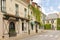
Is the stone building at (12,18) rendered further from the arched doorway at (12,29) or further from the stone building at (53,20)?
the stone building at (53,20)

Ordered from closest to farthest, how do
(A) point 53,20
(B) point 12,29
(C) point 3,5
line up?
(C) point 3,5, (B) point 12,29, (A) point 53,20

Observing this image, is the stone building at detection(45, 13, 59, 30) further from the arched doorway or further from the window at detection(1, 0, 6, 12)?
the window at detection(1, 0, 6, 12)

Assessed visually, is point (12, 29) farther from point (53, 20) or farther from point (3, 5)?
point (53, 20)

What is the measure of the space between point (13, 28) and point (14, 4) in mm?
3885

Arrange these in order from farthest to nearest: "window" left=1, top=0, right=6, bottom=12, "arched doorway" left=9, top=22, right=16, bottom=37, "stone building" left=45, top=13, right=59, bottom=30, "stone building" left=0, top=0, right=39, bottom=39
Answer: "stone building" left=45, top=13, right=59, bottom=30 < "arched doorway" left=9, top=22, right=16, bottom=37 < "window" left=1, top=0, right=6, bottom=12 < "stone building" left=0, top=0, right=39, bottom=39

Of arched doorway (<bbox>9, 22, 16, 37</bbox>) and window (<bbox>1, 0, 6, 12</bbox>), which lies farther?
arched doorway (<bbox>9, 22, 16, 37</bbox>)

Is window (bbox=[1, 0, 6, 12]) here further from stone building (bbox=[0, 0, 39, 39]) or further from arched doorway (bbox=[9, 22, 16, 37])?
arched doorway (bbox=[9, 22, 16, 37])

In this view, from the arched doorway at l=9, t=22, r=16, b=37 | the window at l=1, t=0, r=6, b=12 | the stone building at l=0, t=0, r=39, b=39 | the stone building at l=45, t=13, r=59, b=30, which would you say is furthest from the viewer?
the stone building at l=45, t=13, r=59, b=30

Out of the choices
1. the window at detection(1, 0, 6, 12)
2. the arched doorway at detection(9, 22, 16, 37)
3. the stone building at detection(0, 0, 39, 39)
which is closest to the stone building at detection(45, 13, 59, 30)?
the stone building at detection(0, 0, 39, 39)

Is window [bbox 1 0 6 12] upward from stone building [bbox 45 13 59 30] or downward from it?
upward

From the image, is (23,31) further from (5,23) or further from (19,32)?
(5,23)

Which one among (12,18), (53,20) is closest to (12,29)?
(12,18)

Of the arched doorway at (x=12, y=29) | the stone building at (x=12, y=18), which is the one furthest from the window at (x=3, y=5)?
the arched doorway at (x=12, y=29)

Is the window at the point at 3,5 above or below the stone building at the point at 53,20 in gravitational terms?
above
